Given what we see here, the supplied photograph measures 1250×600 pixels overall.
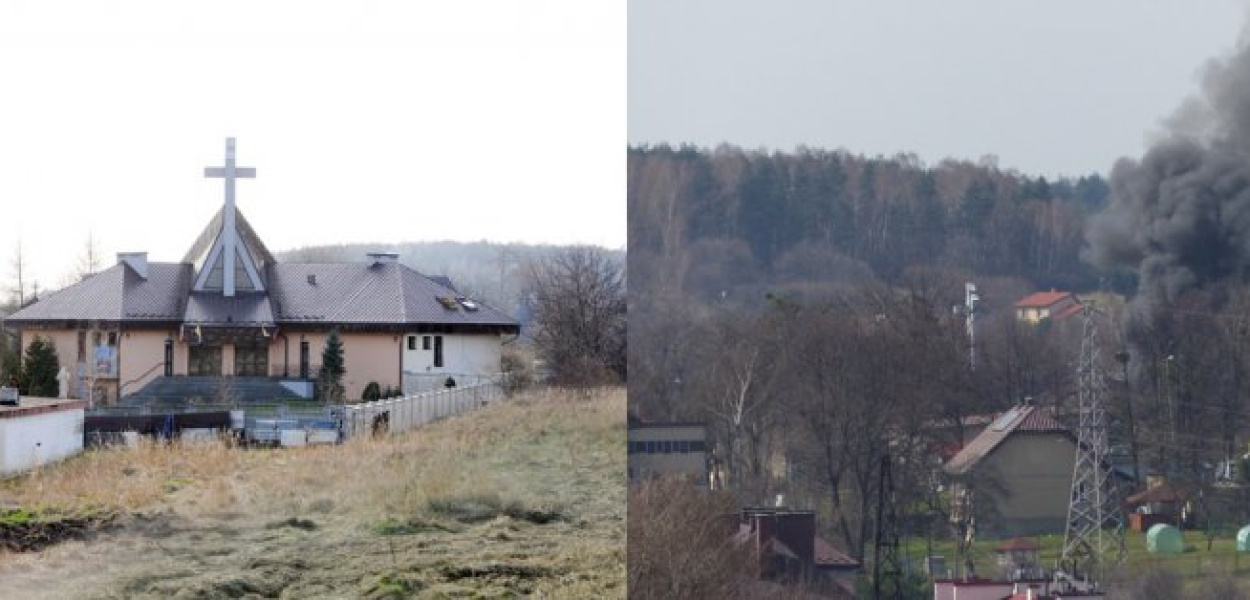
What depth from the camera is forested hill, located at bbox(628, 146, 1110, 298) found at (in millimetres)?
8117

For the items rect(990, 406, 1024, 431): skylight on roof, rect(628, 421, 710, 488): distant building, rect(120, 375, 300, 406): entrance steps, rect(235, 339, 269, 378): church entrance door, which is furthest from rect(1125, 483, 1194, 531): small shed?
rect(235, 339, 269, 378): church entrance door

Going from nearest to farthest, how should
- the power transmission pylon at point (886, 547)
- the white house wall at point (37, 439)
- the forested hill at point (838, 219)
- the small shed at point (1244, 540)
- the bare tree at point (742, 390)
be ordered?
the small shed at point (1244, 540)
the forested hill at point (838, 219)
the power transmission pylon at point (886, 547)
the bare tree at point (742, 390)
the white house wall at point (37, 439)

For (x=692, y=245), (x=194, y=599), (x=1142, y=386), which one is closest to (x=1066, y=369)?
(x=1142, y=386)

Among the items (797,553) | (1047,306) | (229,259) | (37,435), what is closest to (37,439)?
(37,435)

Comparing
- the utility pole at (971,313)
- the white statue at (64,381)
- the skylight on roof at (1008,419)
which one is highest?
the utility pole at (971,313)

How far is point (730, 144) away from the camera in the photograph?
339 inches

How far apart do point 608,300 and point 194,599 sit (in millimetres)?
3445

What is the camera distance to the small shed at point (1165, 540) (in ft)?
25.8

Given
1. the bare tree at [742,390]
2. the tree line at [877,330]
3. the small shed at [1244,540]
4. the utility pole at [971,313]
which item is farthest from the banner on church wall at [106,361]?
the small shed at [1244,540]

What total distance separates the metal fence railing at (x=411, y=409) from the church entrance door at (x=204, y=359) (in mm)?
1672

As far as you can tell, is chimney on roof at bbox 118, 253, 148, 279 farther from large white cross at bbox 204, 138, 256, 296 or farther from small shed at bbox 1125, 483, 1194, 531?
small shed at bbox 1125, 483, 1194, 531

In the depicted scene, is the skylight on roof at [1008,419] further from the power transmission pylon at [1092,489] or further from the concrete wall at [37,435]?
the concrete wall at [37,435]

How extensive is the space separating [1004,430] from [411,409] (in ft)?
Answer: 18.0

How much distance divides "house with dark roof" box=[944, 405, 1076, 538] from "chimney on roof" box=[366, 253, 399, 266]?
24.2 ft
